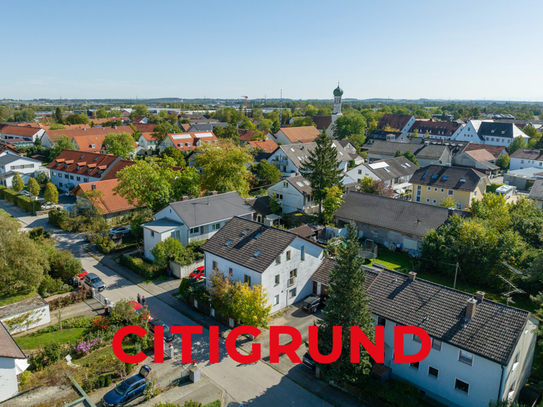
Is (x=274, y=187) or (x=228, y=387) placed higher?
(x=274, y=187)

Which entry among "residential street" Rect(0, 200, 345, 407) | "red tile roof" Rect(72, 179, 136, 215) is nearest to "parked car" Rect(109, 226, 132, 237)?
"red tile roof" Rect(72, 179, 136, 215)

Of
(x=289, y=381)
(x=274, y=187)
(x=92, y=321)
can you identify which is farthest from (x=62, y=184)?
(x=289, y=381)

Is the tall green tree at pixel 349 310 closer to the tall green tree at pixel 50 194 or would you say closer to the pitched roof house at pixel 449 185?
the pitched roof house at pixel 449 185

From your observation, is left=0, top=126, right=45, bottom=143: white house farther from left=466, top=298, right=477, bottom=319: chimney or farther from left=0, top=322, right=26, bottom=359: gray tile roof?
left=466, top=298, right=477, bottom=319: chimney

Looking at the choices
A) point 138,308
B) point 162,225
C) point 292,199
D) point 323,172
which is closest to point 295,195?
point 292,199

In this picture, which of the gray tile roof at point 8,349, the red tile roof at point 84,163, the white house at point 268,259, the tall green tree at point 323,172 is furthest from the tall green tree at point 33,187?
the gray tile roof at point 8,349

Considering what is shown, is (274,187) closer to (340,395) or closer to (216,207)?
(216,207)
